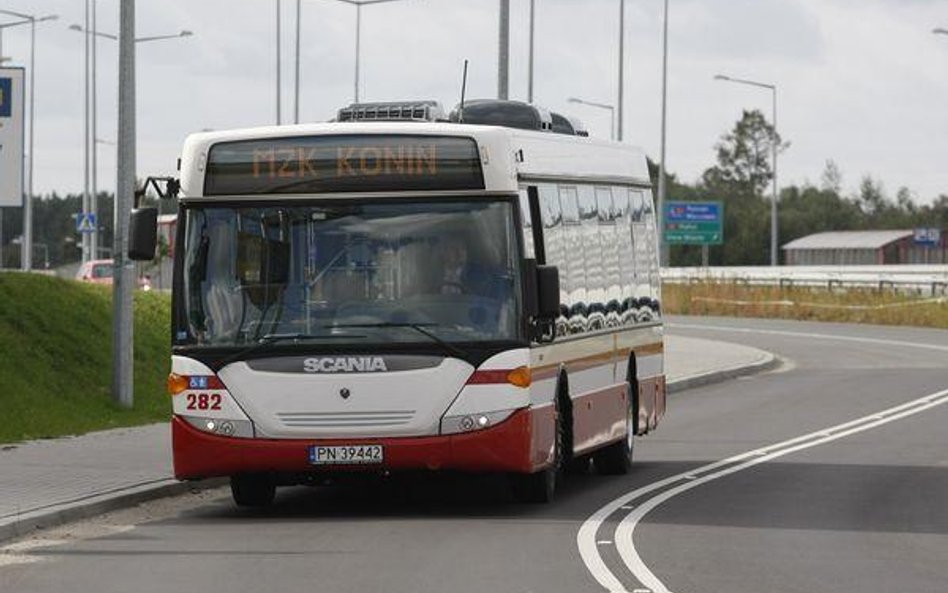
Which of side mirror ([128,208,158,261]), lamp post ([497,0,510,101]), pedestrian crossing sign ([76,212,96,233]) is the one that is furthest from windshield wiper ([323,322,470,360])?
pedestrian crossing sign ([76,212,96,233])

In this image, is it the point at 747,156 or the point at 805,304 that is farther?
the point at 747,156

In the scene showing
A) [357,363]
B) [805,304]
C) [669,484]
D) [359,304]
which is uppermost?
[359,304]

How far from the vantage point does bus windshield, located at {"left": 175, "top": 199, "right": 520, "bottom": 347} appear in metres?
17.7

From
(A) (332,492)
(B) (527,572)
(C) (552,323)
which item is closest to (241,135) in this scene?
(C) (552,323)

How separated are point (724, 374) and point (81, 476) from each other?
2281cm

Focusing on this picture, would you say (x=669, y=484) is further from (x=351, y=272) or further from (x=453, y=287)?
(x=351, y=272)

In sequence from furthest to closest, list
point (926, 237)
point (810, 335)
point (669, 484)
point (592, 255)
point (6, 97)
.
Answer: point (926, 237) < point (810, 335) < point (6, 97) < point (669, 484) < point (592, 255)

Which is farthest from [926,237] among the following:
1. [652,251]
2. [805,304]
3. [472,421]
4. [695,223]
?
[472,421]

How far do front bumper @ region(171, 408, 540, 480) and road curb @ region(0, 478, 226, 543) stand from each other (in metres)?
0.70

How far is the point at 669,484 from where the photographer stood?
21.0 m

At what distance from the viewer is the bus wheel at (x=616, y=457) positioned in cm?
2217

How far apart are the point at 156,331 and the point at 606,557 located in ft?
63.1

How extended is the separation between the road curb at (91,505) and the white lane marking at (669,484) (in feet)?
11.1

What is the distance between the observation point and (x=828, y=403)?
3459cm
